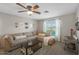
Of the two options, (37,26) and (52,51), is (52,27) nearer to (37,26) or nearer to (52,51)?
(37,26)

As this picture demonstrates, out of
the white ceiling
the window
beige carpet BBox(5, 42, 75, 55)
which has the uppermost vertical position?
the white ceiling

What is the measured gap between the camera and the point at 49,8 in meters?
1.65

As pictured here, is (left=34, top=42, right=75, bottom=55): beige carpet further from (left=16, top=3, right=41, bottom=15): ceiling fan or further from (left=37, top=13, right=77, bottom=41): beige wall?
(left=16, top=3, right=41, bottom=15): ceiling fan

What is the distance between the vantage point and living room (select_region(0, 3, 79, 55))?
1.58 metres

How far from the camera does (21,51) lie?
1642mm

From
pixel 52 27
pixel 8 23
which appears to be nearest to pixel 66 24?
pixel 52 27

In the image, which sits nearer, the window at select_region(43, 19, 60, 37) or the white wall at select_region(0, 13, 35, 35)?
the white wall at select_region(0, 13, 35, 35)

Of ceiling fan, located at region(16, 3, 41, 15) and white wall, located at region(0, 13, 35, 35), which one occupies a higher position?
ceiling fan, located at region(16, 3, 41, 15)

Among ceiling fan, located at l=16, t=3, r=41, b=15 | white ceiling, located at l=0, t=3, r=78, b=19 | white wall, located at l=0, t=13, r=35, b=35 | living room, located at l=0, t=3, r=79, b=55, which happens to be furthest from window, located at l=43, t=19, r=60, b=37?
white wall, located at l=0, t=13, r=35, b=35

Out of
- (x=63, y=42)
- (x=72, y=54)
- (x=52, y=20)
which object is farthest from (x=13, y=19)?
(x=72, y=54)

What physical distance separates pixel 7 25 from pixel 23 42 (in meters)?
0.38

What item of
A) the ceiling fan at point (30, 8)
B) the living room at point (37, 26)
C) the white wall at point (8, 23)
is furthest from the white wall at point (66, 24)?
the white wall at point (8, 23)

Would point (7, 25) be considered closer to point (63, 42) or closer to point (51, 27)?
point (51, 27)

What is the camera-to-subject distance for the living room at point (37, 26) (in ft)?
5.17
